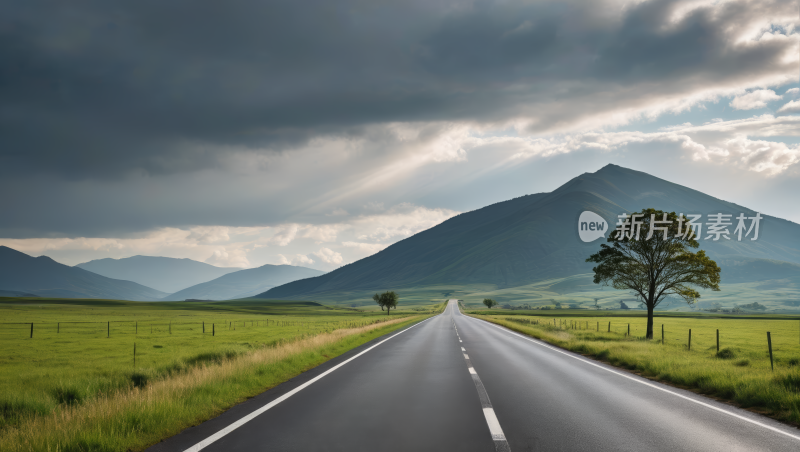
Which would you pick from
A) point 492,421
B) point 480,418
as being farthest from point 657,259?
point 492,421

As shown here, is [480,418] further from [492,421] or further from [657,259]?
[657,259]

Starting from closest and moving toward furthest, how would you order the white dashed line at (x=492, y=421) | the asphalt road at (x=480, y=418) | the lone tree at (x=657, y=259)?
the white dashed line at (x=492, y=421), the asphalt road at (x=480, y=418), the lone tree at (x=657, y=259)

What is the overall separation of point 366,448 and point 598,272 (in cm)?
3734

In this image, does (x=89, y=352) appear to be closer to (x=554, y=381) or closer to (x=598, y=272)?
(x=554, y=381)

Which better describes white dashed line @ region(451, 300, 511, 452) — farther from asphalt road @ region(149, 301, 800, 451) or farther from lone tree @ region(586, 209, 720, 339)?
lone tree @ region(586, 209, 720, 339)

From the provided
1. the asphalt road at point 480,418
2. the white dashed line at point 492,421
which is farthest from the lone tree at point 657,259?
the white dashed line at point 492,421

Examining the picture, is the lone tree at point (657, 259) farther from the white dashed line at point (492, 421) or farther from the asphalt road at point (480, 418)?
the white dashed line at point (492, 421)

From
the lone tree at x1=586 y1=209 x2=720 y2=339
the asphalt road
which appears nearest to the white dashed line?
the asphalt road

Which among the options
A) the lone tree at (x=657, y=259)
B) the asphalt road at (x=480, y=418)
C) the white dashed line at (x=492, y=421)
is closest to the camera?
the white dashed line at (x=492, y=421)

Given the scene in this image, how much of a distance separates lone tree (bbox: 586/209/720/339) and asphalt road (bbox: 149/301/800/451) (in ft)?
87.4

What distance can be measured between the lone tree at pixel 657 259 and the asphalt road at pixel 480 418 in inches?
1048

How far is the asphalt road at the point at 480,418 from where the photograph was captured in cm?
677

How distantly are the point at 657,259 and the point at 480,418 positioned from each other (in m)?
34.9

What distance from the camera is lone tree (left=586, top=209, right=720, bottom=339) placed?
117ft
